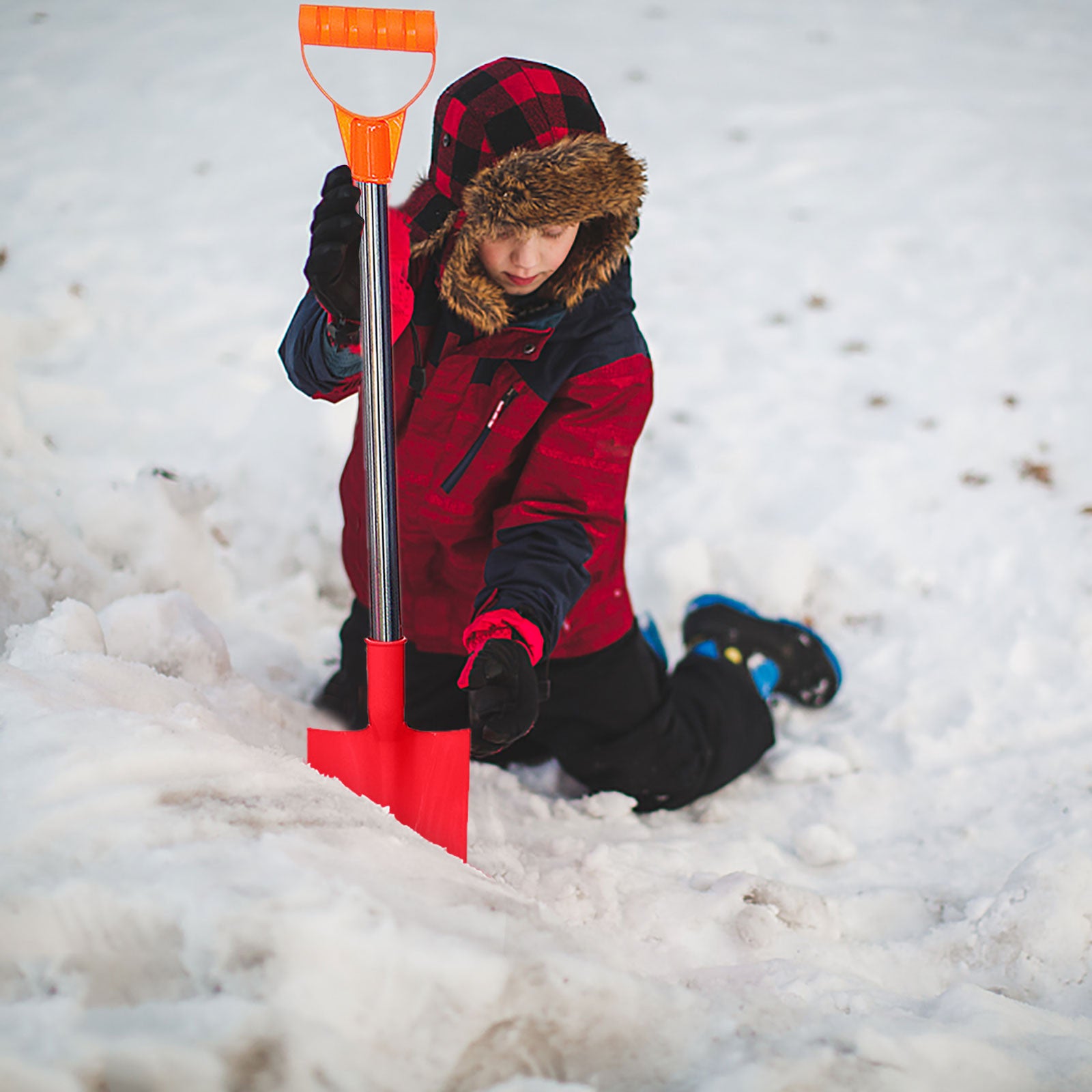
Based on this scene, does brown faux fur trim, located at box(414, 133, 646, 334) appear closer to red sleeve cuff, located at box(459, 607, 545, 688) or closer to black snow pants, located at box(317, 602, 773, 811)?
red sleeve cuff, located at box(459, 607, 545, 688)

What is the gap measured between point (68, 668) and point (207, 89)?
3189mm

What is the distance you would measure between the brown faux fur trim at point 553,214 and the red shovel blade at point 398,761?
1.67 ft

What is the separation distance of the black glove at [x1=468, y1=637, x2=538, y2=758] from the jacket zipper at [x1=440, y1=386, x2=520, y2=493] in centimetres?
32

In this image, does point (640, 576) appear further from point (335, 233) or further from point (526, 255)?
point (335, 233)

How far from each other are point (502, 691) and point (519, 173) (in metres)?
0.68

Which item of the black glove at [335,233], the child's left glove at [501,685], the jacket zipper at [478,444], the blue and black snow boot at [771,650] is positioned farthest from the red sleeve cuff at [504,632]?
the blue and black snow boot at [771,650]

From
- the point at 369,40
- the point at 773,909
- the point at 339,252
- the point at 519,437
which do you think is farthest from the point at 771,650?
the point at 369,40

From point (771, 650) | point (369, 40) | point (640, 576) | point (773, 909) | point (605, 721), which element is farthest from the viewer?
point (640, 576)

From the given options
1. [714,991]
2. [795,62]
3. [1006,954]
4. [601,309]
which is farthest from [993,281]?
[714,991]

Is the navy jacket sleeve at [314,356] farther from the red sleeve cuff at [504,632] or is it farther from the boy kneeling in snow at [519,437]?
the red sleeve cuff at [504,632]

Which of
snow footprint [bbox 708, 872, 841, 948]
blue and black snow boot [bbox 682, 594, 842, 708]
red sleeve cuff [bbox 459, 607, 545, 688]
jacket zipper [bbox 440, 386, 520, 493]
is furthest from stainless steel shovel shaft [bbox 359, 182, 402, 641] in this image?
blue and black snow boot [bbox 682, 594, 842, 708]

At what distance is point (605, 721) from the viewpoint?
5.55ft

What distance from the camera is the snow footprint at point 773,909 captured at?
1.27 meters

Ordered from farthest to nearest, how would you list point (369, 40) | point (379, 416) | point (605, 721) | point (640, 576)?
point (640, 576)
point (605, 721)
point (379, 416)
point (369, 40)
